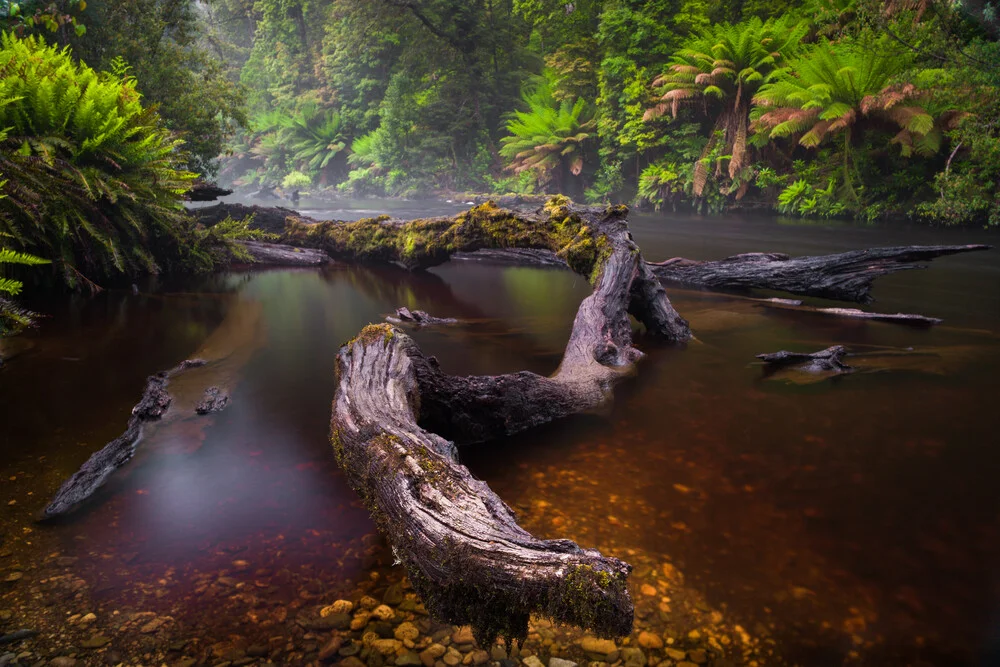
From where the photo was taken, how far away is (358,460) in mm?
2559

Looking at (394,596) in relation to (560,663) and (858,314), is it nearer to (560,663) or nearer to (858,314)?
(560,663)

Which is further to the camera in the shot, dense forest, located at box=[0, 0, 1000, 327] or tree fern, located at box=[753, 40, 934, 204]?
tree fern, located at box=[753, 40, 934, 204]

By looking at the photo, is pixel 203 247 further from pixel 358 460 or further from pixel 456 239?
pixel 358 460

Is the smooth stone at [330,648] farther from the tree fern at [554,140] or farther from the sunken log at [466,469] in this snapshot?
the tree fern at [554,140]

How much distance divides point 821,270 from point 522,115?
16.1m

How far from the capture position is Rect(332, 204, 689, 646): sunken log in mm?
1605

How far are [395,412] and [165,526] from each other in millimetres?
1177

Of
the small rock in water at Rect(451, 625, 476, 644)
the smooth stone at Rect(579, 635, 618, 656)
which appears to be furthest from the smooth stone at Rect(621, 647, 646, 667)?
the small rock in water at Rect(451, 625, 476, 644)

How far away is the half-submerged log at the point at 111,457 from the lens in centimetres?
273

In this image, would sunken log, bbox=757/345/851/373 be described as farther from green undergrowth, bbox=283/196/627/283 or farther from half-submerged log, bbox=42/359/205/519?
half-submerged log, bbox=42/359/205/519

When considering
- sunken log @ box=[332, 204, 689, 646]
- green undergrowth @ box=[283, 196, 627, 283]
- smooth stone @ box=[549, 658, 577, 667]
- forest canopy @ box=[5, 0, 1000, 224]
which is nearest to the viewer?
sunken log @ box=[332, 204, 689, 646]

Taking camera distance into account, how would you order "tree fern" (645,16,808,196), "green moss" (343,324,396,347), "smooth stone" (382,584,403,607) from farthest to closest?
"tree fern" (645,16,808,196) → "green moss" (343,324,396,347) → "smooth stone" (382,584,403,607)

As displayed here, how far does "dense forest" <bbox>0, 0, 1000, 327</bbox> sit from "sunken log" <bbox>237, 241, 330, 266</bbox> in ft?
2.24

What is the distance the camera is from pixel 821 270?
6574mm
